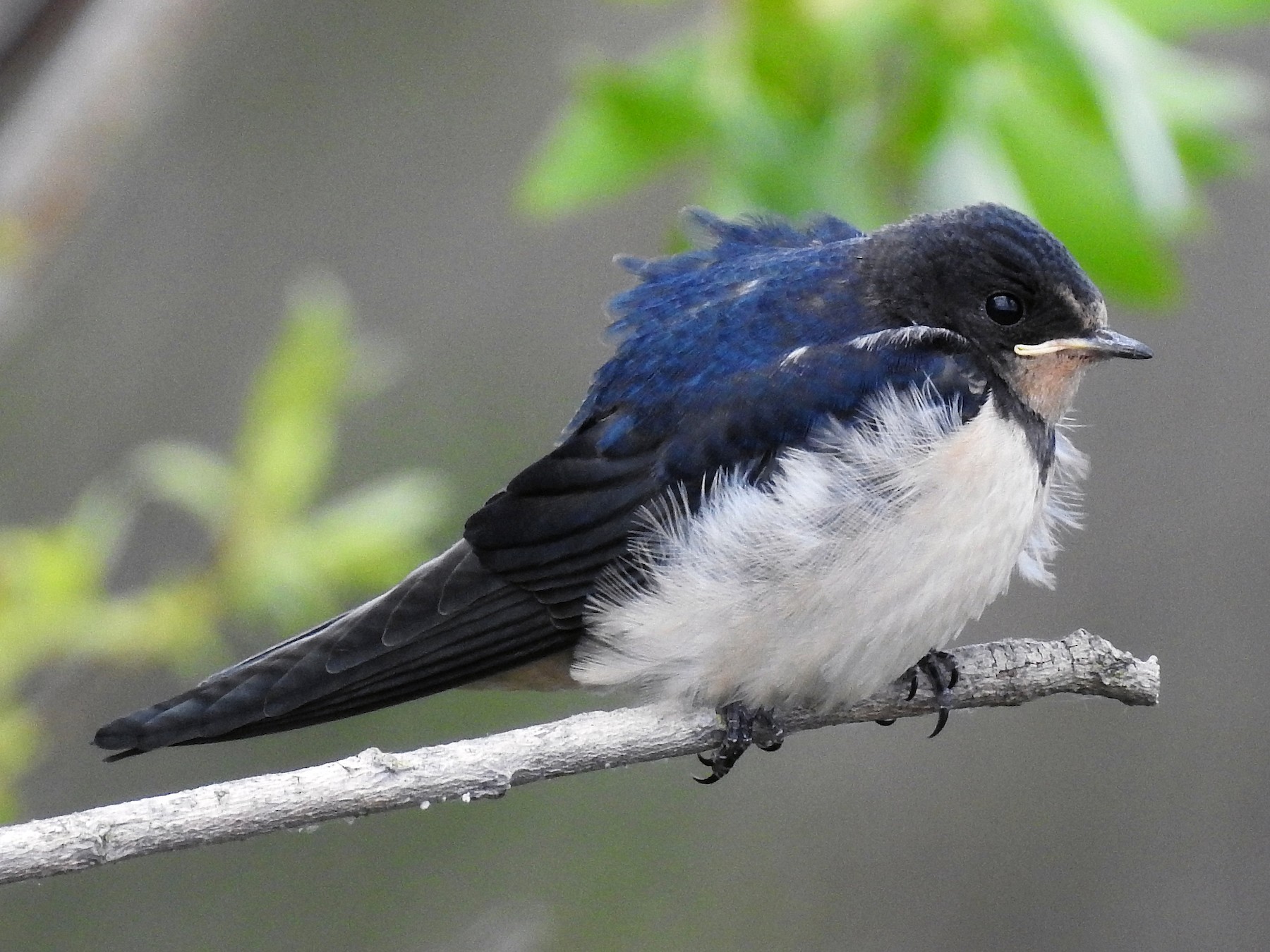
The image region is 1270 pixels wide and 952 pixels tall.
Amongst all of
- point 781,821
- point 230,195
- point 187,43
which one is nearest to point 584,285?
point 230,195

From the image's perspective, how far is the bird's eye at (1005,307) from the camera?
2.47m

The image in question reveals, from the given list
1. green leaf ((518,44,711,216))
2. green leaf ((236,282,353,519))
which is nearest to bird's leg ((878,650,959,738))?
green leaf ((518,44,711,216))

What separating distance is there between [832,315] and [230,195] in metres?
3.06

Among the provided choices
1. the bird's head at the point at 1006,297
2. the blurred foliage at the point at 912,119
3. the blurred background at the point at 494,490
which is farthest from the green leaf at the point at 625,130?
the blurred background at the point at 494,490

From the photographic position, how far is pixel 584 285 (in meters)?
4.98

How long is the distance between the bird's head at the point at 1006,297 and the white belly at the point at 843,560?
143mm

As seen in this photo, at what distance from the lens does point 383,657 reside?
2381mm

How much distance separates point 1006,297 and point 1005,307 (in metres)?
0.02

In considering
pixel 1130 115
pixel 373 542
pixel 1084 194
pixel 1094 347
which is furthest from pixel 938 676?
pixel 373 542

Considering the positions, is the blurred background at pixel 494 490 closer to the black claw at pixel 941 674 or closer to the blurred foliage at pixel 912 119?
the blurred foliage at pixel 912 119

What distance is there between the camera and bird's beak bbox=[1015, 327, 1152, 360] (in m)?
2.43

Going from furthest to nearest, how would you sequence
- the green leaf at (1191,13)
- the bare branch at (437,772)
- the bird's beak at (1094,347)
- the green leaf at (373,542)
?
the green leaf at (373,542) < the bird's beak at (1094,347) < the green leaf at (1191,13) < the bare branch at (437,772)

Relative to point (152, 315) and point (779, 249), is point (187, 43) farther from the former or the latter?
point (152, 315)

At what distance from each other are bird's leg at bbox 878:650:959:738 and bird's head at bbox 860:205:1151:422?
41cm
